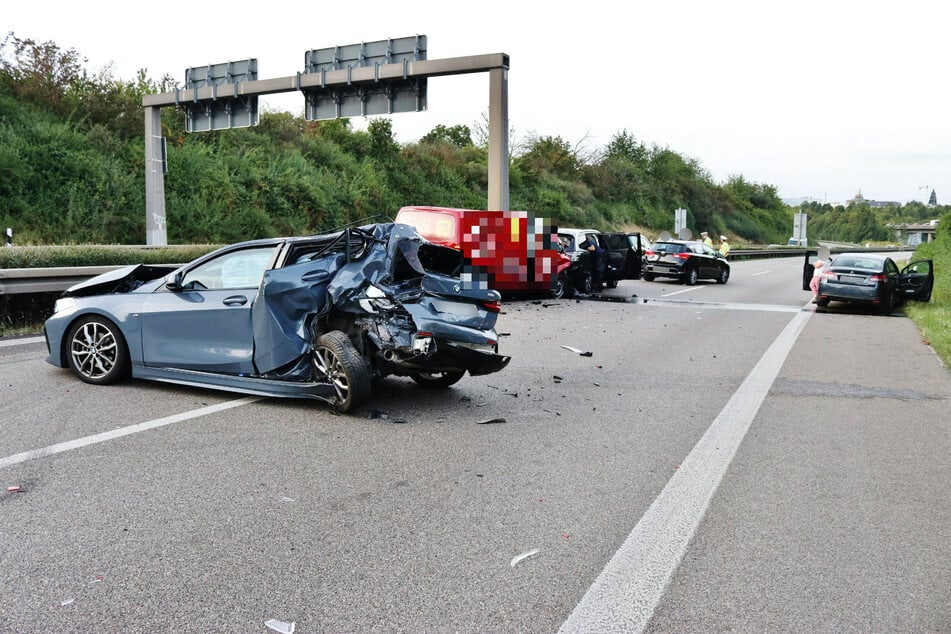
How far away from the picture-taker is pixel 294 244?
7.01 meters

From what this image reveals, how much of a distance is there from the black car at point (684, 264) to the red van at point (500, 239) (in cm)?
907

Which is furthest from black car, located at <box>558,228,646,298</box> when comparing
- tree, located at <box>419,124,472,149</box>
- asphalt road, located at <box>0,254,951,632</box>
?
tree, located at <box>419,124,472,149</box>

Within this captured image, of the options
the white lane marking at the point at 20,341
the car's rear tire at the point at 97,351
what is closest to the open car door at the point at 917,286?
the car's rear tire at the point at 97,351

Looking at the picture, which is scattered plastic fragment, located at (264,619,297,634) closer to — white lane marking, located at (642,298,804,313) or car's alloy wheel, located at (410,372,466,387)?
car's alloy wheel, located at (410,372,466,387)

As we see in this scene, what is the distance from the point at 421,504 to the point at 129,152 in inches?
1113

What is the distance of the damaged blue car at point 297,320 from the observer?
656 centimetres

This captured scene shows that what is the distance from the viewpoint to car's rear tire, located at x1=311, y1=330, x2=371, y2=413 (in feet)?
21.0

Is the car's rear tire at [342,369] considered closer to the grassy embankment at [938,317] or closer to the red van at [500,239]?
the grassy embankment at [938,317]

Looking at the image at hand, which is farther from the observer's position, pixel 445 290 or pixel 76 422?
pixel 445 290

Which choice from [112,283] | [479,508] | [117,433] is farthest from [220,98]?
[479,508]

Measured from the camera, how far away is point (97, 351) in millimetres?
7430

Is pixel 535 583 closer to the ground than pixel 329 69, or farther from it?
closer to the ground

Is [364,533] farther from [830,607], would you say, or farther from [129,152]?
[129,152]

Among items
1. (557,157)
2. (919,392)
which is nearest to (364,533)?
(919,392)
